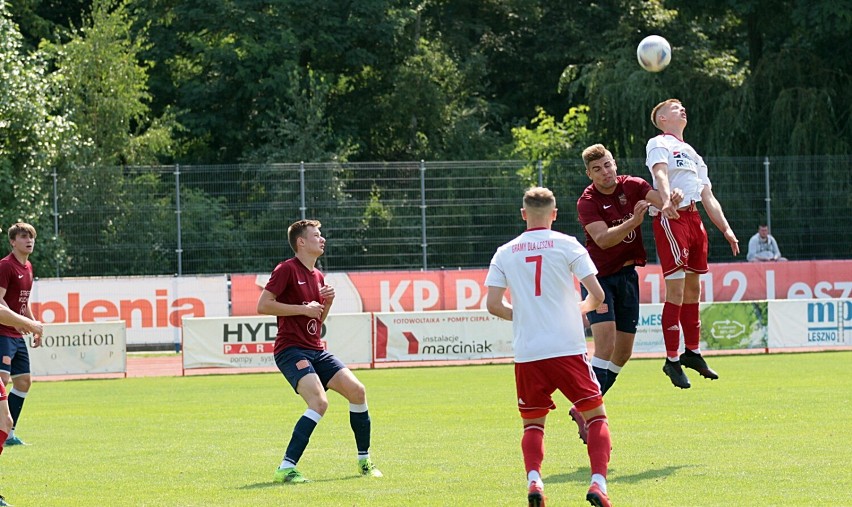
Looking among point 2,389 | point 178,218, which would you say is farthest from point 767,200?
point 2,389

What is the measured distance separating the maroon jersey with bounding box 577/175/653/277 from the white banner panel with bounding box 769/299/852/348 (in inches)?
596

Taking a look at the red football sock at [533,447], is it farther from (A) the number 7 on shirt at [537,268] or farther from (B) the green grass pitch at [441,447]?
(A) the number 7 on shirt at [537,268]

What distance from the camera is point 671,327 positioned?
11070mm

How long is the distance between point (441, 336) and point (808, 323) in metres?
7.37

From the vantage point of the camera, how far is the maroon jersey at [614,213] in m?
10.6

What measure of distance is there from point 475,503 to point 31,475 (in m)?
4.39

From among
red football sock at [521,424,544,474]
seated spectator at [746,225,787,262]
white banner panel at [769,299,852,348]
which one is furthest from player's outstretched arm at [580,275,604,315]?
seated spectator at [746,225,787,262]

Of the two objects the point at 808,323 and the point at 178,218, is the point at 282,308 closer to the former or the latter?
the point at 808,323

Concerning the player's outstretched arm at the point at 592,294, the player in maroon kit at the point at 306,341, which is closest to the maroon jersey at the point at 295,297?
the player in maroon kit at the point at 306,341

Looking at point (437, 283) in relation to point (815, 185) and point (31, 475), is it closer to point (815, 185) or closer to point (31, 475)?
point (815, 185)

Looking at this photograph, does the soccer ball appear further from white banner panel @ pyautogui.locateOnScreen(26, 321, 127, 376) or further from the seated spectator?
the seated spectator

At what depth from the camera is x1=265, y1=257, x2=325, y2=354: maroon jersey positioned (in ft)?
34.3

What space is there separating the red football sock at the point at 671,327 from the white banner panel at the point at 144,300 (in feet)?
59.8

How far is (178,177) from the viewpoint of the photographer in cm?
2902
